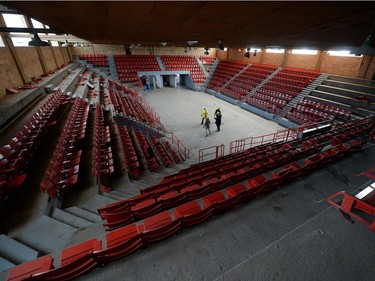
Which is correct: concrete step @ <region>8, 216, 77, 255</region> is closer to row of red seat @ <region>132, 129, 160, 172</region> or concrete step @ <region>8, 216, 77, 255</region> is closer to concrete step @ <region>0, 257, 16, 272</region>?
concrete step @ <region>0, 257, 16, 272</region>

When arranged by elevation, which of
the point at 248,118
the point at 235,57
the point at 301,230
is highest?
the point at 235,57

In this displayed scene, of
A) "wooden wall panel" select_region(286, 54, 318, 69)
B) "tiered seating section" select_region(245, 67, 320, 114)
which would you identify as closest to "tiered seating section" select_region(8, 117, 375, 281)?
"tiered seating section" select_region(245, 67, 320, 114)

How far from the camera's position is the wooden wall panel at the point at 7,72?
876 cm

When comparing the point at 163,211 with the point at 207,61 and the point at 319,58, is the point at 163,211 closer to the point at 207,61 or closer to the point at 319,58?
the point at 319,58

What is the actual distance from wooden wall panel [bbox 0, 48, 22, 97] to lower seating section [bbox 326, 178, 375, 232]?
13.2 meters

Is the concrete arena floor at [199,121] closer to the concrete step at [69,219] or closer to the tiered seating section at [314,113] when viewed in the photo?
the tiered seating section at [314,113]

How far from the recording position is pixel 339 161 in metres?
6.02

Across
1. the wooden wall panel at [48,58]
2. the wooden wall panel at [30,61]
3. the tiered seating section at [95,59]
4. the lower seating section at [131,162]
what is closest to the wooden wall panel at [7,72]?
the wooden wall panel at [30,61]

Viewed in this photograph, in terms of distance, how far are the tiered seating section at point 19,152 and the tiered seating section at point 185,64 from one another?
19.7 meters

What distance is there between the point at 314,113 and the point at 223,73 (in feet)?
47.0

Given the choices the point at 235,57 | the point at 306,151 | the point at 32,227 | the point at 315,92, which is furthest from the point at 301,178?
the point at 235,57

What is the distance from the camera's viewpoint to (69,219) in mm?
3820

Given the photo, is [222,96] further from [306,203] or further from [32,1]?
[32,1]

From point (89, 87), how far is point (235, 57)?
20.1m
